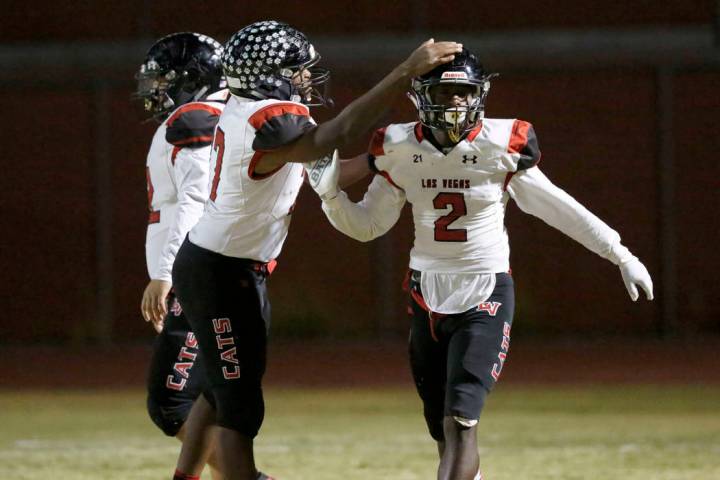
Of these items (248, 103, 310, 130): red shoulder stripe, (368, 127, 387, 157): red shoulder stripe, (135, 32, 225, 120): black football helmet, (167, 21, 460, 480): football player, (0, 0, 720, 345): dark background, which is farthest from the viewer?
(0, 0, 720, 345): dark background

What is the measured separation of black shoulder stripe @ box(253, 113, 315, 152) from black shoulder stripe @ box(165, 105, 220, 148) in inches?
26.8

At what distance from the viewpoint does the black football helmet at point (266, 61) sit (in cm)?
401

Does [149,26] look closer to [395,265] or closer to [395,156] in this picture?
[395,265]

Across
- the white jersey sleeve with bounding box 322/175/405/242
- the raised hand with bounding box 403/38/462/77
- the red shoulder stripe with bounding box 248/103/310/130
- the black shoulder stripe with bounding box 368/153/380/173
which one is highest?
the raised hand with bounding box 403/38/462/77

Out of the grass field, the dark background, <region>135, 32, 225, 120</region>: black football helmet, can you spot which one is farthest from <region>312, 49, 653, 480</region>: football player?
the dark background

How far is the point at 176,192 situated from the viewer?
15.5 feet

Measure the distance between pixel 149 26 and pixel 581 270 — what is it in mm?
4712

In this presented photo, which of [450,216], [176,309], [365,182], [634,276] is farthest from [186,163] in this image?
[365,182]

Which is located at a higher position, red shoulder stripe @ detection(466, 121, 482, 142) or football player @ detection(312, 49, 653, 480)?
red shoulder stripe @ detection(466, 121, 482, 142)

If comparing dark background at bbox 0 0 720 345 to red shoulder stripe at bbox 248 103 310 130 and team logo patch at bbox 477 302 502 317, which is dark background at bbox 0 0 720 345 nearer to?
team logo patch at bbox 477 302 502 317

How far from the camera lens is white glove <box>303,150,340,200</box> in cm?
405

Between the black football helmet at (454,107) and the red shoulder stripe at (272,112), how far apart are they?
0.41 m

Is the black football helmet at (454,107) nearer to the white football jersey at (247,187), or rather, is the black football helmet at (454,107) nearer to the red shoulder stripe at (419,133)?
the red shoulder stripe at (419,133)

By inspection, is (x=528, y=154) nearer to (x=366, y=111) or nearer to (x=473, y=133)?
(x=473, y=133)
